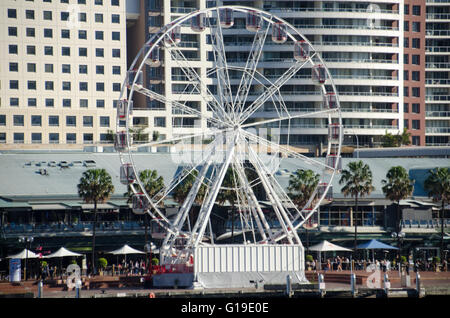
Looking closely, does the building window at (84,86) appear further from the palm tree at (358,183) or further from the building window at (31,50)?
the palm tree at (358,183)

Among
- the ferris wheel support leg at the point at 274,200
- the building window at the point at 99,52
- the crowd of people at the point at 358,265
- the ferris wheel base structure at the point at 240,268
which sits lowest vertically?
the crowd of people at the point at 358,265

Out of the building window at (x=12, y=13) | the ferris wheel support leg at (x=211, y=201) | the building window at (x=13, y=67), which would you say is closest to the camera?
the ferris wheel support leg at (x=211, y=201)

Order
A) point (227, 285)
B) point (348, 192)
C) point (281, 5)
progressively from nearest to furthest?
1. point (227, 285)
2. point (348, 192)
3. point (281, 5)

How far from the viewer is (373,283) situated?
283 feet

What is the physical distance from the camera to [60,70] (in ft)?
493

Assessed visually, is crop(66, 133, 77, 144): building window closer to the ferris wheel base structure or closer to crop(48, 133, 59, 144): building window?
crop(48, 133, 59, 144): building window

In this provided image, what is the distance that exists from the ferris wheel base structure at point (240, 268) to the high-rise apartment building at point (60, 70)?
6708cm

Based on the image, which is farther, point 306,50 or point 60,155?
point 60,155

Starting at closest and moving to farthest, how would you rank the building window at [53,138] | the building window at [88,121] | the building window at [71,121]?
the building window at [53,138], the building window at [71,121], the building window at [88,121]

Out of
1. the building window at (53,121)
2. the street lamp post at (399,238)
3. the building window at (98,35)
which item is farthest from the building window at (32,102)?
the street lamp post at (399,238)

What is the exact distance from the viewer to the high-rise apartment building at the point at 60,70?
147m
